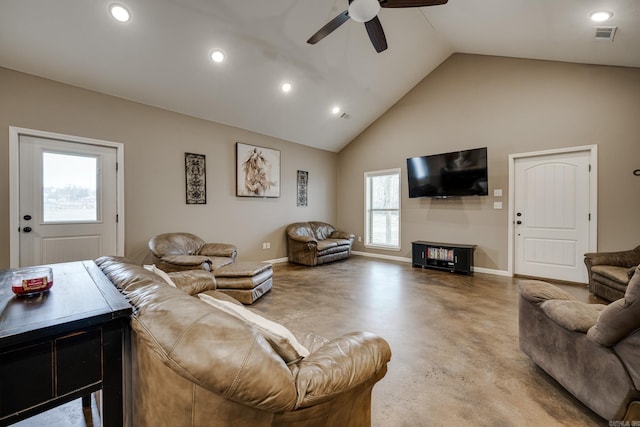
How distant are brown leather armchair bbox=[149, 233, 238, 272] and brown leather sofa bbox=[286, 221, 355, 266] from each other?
176cm

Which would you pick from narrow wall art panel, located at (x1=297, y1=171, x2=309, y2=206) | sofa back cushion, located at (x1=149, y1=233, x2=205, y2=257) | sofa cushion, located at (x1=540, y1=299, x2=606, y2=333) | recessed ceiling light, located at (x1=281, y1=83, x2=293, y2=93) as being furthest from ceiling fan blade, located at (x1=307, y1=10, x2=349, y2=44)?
narrow wall art panel, located at (x1=297, y1=171, x2=309, y2=206)

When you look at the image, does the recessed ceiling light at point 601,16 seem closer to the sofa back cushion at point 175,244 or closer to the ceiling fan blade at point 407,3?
the ceiling fan blade at point 407,3

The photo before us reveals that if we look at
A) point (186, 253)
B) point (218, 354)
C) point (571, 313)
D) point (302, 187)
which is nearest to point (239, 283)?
point (186, 253)

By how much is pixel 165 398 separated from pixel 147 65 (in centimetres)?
408

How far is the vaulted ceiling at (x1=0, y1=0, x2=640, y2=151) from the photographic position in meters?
2.96

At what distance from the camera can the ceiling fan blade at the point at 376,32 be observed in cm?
294

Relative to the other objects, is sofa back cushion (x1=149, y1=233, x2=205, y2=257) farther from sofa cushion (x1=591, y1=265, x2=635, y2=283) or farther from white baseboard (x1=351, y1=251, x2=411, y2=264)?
sofa cushion (x1=591, y1=265, x2=635, y2=283)

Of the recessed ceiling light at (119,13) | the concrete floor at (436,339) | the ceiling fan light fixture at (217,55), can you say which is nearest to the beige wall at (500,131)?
the concrete floor at (436,339)

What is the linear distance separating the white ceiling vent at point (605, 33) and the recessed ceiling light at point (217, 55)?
4621mm

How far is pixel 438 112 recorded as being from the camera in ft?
18.3

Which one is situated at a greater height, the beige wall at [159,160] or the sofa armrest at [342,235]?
the beige wall at [159,160]

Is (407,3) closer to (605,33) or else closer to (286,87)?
(286,87)

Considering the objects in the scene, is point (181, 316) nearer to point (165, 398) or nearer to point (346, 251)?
point (165, 398)

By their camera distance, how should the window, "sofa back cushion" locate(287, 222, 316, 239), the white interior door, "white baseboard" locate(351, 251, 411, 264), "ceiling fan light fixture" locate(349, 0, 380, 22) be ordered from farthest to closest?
the window < "white baseboard" locate(351, 251, 411, 264) < "sofa back cushion" locate(287, 222, 316, 239) < the white interior door < "ceiling fan light fixture" locate(349, 0, 380, 22)
